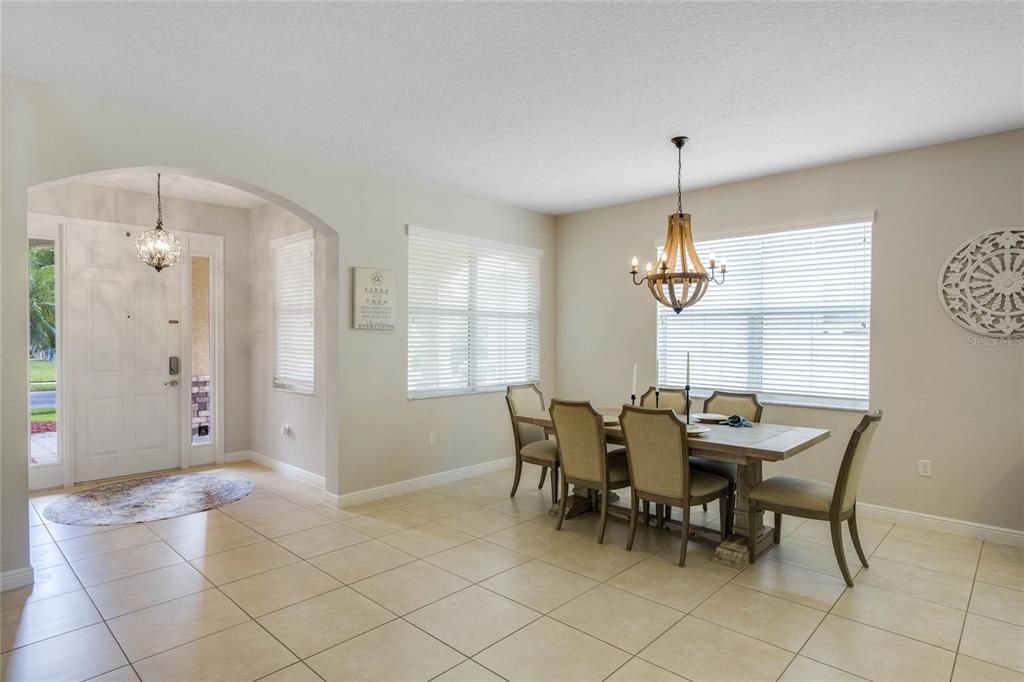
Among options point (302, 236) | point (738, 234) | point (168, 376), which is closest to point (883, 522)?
point (738, 234)

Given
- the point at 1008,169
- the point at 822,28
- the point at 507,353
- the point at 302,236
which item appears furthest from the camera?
the point at 507,353

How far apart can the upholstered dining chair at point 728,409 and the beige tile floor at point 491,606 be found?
0.54 m

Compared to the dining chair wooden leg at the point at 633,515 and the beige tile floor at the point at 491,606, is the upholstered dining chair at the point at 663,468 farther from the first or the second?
the beige tile floor at the point at 491,606

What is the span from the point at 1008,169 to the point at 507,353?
4113 mm

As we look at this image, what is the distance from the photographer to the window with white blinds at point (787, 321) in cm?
423

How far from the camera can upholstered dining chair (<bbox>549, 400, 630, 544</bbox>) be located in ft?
11.8

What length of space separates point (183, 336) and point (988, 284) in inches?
267

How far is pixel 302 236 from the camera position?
210 inches

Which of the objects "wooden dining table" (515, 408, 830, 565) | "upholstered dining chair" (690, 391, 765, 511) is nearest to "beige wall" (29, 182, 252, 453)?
Result: "wooden dining table" (515, 408, 830, 565)

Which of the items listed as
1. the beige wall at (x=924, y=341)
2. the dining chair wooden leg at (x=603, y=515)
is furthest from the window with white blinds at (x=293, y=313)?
the beige wall at (x=924, y=341)

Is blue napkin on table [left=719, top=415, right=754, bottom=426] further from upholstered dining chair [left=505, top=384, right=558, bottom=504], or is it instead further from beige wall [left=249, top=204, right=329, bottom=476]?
beige wall [left=249, top=204, right=329, bottom=476]

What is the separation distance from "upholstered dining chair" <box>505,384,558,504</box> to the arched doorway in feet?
4.70

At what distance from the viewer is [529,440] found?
4746 mm

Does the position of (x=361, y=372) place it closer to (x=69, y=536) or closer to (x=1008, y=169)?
(x=69, y=536)
